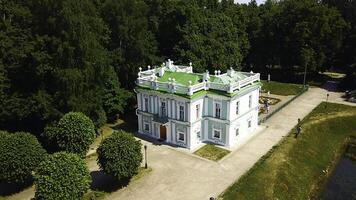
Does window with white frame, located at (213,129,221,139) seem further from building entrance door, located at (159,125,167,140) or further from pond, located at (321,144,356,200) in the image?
pond, located at (321,144,356,200)

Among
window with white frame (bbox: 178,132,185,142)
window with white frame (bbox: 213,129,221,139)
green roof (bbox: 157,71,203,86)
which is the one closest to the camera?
window with white frame (bbox: 178,132,185,142)

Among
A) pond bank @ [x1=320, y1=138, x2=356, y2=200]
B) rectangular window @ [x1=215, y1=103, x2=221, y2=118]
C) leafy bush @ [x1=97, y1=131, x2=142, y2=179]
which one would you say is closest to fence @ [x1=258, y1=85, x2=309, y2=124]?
rectangular window @ [x1=215, y1=103, x2=221, y2=118]

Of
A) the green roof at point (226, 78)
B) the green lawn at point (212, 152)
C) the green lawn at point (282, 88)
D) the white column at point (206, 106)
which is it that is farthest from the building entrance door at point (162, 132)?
the green lawn at point (282, 88)

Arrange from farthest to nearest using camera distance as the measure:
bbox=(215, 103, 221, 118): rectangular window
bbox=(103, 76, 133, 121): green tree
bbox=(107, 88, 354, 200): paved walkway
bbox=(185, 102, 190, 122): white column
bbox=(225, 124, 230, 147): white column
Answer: bbox=(103, 76, 133, 121): green tree < bbox=(215, 103, 221, 118): rectangular window < bbox=(225, 124, 230, 147): white column < bbox=(185, 102, 190, 122): white column < bbox=(107, 88, 354, 200): paved walkway

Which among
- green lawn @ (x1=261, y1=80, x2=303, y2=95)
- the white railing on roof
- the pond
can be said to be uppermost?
the white railing on roof

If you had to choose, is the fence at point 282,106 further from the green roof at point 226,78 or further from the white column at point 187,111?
the white column at point 187,111

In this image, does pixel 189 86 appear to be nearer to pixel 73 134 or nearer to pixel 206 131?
pixel 206 131
